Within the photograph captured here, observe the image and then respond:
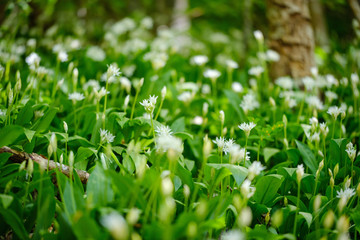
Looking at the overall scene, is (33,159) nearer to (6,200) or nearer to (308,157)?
(6,200)

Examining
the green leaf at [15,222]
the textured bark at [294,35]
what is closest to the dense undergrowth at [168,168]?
the green leaf at [15,222]

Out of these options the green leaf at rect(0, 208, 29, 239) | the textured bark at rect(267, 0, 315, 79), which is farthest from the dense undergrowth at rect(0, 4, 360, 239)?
the textured bark at rect(267, 0, 315, 79)

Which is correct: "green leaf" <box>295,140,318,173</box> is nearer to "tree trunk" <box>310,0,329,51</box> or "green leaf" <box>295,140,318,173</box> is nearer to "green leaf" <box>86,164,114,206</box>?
"green leaf" <box>86,164,114,206</box>

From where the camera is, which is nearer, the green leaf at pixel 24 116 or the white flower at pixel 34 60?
the green leaf at pixel 24 116

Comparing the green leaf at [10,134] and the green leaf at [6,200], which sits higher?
the green leaf at [10,134]

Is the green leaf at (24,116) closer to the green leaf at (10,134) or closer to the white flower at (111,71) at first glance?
the green leaf at (10,134)

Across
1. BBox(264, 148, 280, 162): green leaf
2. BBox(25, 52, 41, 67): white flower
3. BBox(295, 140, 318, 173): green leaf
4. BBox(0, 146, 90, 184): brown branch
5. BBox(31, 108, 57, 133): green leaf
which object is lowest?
BBox(264, 148, 280, 162): green leaf

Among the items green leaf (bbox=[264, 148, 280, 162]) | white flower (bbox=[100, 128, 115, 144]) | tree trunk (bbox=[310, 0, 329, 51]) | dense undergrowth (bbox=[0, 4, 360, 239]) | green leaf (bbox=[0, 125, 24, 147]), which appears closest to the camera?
dense undergrowth (bbox=[0, 4, 360, 239])
